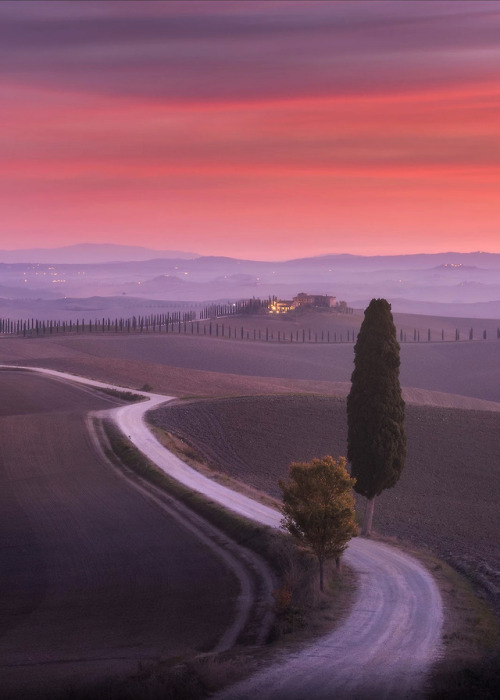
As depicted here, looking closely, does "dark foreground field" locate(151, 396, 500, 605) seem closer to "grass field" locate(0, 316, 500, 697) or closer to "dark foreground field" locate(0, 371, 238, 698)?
"grass field" locate(0, 316, 500, 697)

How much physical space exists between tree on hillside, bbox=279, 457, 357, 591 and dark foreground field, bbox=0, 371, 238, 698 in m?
2.75

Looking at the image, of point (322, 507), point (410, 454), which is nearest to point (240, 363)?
point (410, 454)

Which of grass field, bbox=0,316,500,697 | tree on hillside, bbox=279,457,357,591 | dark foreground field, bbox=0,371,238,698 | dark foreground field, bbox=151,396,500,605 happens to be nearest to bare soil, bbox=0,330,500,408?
grass field, bbox=0,316,500,697

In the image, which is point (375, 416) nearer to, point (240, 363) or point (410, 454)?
point (410, 454)

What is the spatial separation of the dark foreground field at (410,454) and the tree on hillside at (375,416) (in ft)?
10.7

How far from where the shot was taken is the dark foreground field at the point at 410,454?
117 ft

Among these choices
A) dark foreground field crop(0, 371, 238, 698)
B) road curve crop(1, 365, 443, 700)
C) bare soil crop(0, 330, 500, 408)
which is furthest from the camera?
bare soil crop(0, 330, 500, 408)

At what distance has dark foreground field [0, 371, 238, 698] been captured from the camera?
58.9 feet

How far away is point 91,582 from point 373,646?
8.95 metres

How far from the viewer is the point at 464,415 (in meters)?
59.5

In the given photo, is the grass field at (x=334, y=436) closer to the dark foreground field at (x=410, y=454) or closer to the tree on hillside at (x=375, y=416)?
the dark foreground field at (x=410, y=454)

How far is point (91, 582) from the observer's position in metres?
23.6

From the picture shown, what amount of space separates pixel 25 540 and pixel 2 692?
1295 cm

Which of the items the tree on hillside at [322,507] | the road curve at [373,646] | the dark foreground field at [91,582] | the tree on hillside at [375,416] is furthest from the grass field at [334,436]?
the dark foreground field at [91,582]
